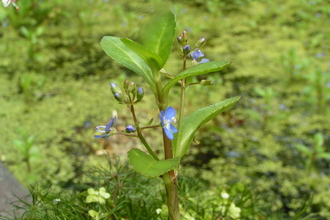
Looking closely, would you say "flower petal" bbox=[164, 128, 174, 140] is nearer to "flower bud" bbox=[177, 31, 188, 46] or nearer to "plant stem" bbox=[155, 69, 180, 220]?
"plant stem" bbox=[155, 69, 180, 220]

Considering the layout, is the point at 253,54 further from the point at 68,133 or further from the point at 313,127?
the point at 68,133

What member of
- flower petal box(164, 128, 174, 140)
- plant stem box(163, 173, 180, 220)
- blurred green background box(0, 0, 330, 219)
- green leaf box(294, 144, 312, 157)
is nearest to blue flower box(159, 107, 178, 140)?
flower petal box(164, 128, 174, 140)

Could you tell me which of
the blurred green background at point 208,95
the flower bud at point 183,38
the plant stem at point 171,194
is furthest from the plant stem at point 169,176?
the blurred green background at point 208,95

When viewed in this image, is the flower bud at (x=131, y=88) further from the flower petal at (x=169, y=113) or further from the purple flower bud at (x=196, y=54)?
the purple flower bud at (x=196, y=54)

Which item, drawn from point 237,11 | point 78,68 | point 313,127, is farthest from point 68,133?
point 237,11

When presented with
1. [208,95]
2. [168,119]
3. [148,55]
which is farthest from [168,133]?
[208,95]

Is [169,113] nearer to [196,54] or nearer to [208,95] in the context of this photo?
[196,54]
